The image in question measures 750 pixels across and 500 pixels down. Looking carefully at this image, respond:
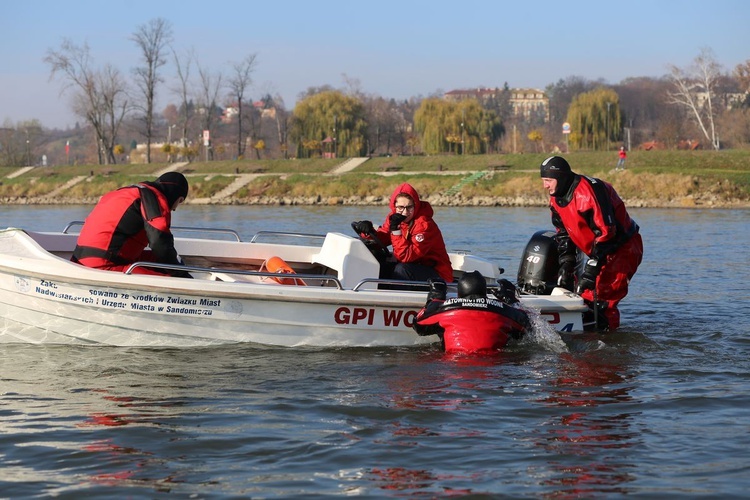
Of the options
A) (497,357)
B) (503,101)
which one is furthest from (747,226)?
(503,101)

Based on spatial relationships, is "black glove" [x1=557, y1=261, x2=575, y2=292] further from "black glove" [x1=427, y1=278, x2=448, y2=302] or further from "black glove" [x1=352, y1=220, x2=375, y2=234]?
"black glove" [x1=352, y1=220, x2=375, y2=234]

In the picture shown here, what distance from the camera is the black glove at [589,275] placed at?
9.31 meters

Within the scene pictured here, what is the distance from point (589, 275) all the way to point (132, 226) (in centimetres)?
431

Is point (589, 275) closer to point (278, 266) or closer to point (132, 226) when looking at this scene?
point (278, 266)

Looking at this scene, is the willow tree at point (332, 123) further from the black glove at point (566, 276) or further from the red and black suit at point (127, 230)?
the red and black suit at point (127, 230)

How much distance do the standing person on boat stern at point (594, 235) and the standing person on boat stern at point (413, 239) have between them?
119cm

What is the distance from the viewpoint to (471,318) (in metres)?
8.38

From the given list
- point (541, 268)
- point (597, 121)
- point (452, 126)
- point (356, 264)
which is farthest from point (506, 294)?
point (452, 126)

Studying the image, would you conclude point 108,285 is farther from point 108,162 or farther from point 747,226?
point 108,162

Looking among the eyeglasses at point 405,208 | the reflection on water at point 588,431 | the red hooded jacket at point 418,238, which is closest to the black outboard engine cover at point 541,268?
the red hooded jacket at point 418,238

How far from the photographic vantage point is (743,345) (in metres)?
9.45

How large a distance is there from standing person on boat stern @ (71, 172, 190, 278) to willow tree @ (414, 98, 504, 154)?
209 feet

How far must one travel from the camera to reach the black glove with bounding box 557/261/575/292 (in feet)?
32.3

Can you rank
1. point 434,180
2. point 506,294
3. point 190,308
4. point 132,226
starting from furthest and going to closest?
point 434,180
point 506,294
point 190,308
point 132,226
